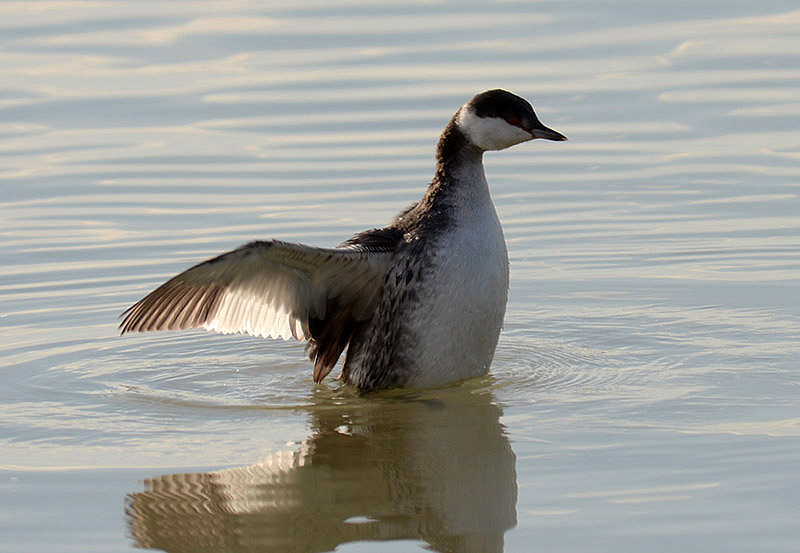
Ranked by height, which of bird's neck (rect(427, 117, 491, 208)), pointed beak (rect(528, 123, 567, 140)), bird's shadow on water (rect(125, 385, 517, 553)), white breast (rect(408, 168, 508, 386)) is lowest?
bird's shadow on water (rect(125, 385, 517, 553))

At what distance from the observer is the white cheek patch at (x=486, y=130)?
8.99 m

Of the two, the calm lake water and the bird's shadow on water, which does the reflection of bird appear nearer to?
the calm lake water

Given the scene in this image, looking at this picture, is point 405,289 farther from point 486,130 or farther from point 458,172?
point 486,130

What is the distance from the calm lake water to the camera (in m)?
6.91

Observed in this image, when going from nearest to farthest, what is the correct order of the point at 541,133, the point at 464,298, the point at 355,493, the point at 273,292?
1. the point at 355,493
2. the point at 464,298
3. the point at 273,292
4. the point at 541,133

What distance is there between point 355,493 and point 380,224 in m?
5.11

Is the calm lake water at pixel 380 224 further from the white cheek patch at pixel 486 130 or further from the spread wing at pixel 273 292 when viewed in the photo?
the white cheek patch at pixel 486 130

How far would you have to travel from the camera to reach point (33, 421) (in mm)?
8422

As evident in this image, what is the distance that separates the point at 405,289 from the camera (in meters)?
8.84

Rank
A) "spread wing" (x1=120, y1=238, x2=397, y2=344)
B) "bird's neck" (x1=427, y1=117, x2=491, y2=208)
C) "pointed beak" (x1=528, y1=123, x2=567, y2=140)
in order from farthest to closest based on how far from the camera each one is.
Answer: "pointed beak" (x1=528, y1=123, x2=567, y2=140), "bird's neck" (x1=427, y1=117, x2=491, y2=208), "spread wing" (x1=120, y1=238, x2=397, y2=344)

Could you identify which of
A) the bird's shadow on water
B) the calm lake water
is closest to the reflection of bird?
the calm lake water

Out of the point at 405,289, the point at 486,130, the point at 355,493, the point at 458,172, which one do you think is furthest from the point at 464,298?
the point at 355,493

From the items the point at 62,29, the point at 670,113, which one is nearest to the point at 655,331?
the point at 670,113

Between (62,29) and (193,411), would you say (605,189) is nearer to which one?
(193,411)
